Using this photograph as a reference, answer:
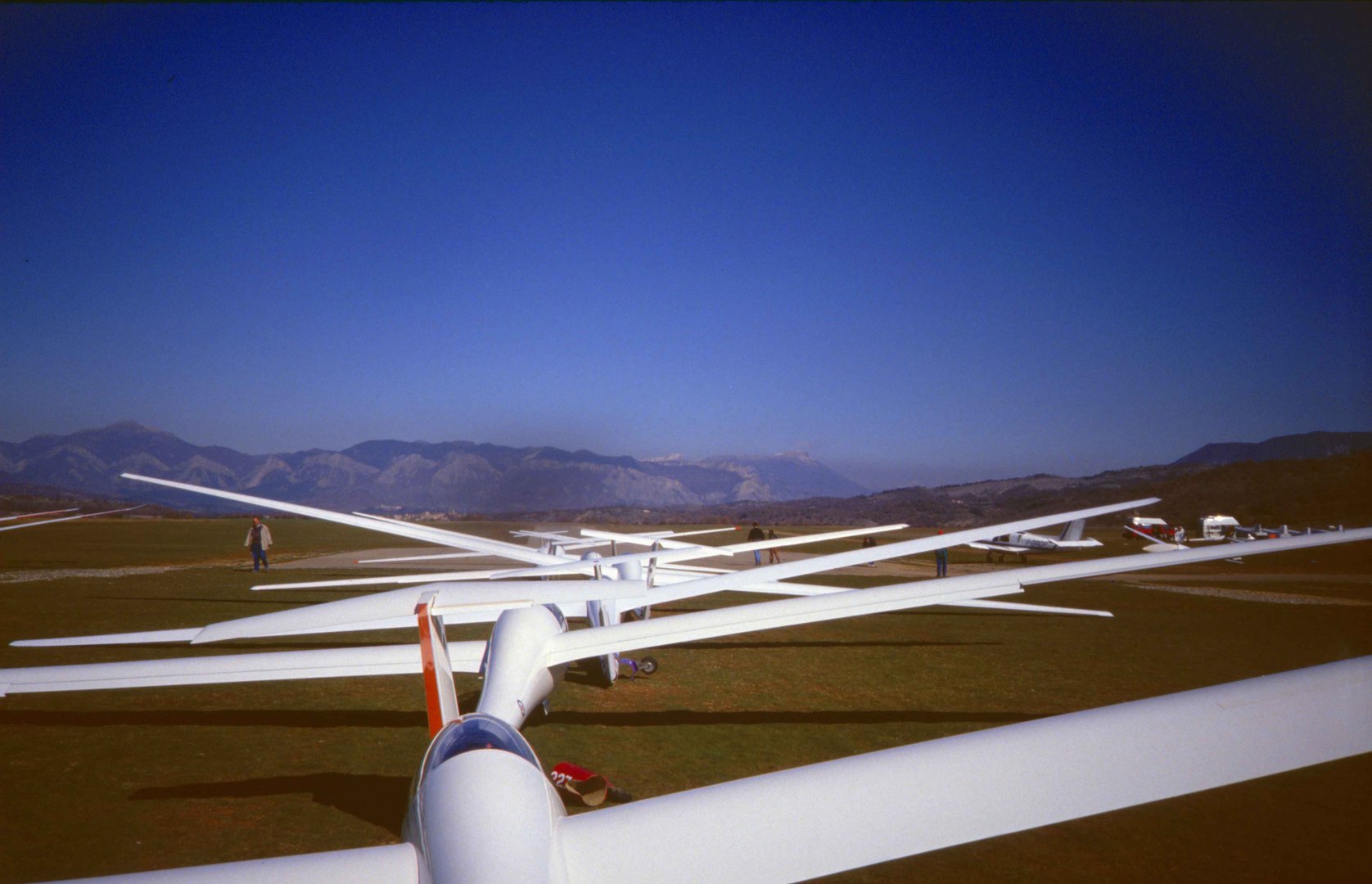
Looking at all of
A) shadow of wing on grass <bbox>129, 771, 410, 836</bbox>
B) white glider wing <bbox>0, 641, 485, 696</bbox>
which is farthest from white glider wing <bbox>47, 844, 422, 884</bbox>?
shadow of wing on grass <bbox>129, 771, 410, 836</bbox>

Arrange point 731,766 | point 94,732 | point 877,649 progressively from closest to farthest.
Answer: point 731,766 < point 94,732 < point 877,649

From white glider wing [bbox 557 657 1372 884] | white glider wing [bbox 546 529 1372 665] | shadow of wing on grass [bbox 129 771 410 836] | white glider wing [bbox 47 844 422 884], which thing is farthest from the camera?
shadow of wing on grass [bbox 129 771 410 836]

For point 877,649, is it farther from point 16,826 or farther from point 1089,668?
point 16,826

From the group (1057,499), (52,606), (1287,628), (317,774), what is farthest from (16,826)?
(1057,499)

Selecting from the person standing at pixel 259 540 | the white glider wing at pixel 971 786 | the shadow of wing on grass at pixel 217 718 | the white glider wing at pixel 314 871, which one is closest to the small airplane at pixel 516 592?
the shadow of wing on grass at pixel 217 718

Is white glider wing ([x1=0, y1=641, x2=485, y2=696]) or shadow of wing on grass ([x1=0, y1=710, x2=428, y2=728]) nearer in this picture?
white glider wing ([x1=0, y1=641, x2=485, y2=696])

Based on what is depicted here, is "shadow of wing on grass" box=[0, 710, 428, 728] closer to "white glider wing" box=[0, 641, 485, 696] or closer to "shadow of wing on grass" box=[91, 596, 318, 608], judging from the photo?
"white glider wing" box=[0, 641, 485, 696]

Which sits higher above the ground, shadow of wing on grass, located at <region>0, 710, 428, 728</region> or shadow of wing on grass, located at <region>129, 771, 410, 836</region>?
shadow of wing on grass, located at <region>129, 771, 410, 836</region>
